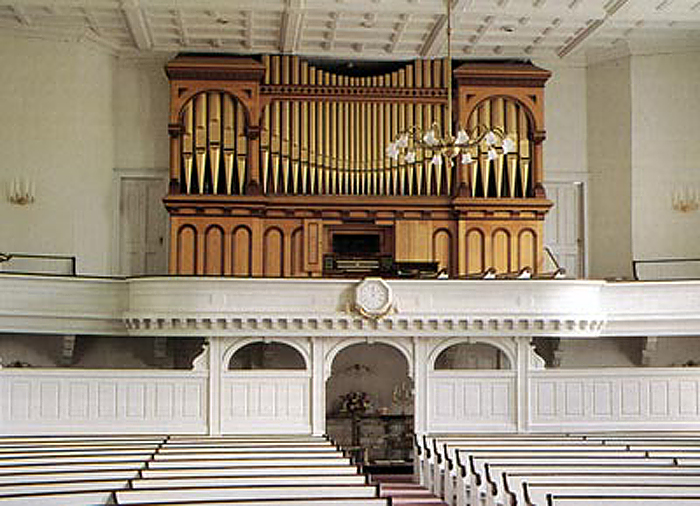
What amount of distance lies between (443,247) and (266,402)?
4700mm

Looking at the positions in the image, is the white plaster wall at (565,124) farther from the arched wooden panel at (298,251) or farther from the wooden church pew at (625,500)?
the wooden church pew at (625,500)

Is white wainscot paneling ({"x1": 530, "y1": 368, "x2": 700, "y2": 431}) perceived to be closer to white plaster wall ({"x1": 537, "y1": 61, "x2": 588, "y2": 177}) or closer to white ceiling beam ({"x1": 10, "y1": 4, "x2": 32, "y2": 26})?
white plaster wall ({"x1": 537, "y1": 61, "x2": 588, "y2": 177})

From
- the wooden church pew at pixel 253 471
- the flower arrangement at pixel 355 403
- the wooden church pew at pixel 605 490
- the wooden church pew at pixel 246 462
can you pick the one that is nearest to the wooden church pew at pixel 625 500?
the wooden church pew at pixel 605 490

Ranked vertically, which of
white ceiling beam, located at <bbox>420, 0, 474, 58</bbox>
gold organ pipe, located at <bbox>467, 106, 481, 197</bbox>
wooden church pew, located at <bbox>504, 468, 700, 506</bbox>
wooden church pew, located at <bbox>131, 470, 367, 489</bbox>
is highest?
white ceiling beam, located at <bbox>420, 0, 474, 58</bbox>

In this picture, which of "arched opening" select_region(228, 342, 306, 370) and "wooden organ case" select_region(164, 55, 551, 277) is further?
"wooden organ case" select_region(164, 55, 551, 277)

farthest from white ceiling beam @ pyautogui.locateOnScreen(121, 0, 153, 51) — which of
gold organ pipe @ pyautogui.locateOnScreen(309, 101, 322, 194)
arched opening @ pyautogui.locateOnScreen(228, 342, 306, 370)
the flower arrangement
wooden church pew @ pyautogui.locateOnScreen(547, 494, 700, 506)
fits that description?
wooden church pew @ pyautogui.locateOnScreen(547, 494, 700, 506)

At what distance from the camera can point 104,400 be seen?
1769 cm

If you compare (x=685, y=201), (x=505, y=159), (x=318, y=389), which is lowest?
(x=318, y=389)

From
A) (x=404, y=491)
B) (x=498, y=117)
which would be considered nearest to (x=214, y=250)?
(x=498, y=117)

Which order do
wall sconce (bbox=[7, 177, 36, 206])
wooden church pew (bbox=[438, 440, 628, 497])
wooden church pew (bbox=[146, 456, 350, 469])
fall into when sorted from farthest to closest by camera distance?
1. wall sconce (bbox=[7, 177, 36, 206])
2. wooden church pew (bbox=[438, 440, 628, 497])
3. wooden church pew (bbox=[146, 456, 350, 469])

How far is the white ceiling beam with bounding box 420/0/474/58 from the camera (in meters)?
18.9

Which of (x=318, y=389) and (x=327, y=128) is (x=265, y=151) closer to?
(x=327, y=128)

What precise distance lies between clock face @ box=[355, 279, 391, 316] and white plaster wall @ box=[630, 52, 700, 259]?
5831 millimetres

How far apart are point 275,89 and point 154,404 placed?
633 cm
